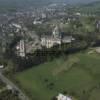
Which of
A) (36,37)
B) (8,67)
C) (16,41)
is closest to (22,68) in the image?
(8,67)

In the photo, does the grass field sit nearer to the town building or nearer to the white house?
the white house

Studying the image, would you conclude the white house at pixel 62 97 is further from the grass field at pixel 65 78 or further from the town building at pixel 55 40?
the town building at pixel 55 40

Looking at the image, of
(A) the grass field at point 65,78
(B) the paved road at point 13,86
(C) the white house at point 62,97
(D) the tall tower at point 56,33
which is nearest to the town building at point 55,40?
(D) the tall tower at point 56,33

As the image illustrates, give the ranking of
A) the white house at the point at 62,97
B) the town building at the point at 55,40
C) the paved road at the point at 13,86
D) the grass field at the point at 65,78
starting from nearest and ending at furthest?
the white house at the point at 62,97 < the paved road at the point at 13,86 < the grass field at the point at 65,78 < the town building at the point at 55,40

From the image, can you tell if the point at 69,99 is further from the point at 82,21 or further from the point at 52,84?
the point at 82,21

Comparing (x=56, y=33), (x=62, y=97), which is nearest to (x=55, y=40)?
(x=56, y=33)

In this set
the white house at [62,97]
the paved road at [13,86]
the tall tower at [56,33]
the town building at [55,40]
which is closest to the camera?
the white house at [62,97]

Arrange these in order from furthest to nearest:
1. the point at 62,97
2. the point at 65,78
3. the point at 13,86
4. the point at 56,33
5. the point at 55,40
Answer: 1. the point at 56,33
2. the point at 55,40
3. the point at 65,78
4. the point at 13,86
5. the point at 62,97

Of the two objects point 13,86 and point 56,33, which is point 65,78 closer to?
point 13,86
